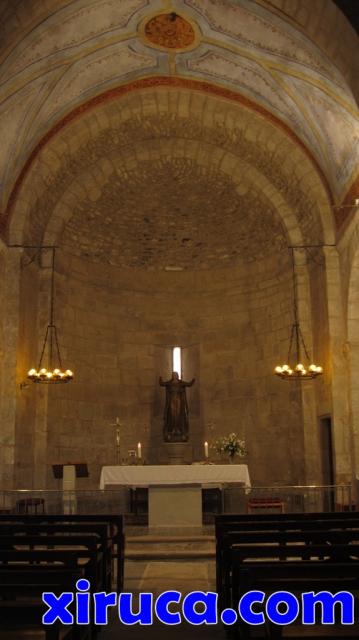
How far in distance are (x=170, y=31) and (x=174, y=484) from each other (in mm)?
9448

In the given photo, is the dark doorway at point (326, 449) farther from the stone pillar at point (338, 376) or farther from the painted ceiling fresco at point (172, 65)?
the painted ceiling fresco at point (172, 65)

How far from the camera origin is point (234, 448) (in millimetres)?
14820

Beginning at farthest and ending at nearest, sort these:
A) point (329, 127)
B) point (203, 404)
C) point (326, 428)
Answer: point (203, 404), point (326, 428), point (329, 127)

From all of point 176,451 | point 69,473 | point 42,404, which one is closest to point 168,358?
point 176,451

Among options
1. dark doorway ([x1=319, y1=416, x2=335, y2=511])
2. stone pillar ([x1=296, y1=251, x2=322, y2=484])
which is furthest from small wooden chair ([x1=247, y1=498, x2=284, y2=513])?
dark doorway ([x1=319, y1=416, x2=335, y2=511])

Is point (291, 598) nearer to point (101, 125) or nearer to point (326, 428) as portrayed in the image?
point (326, 428)

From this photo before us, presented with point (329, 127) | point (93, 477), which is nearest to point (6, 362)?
point (93, 477)

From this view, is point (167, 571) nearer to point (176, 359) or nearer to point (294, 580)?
point (294, 580)

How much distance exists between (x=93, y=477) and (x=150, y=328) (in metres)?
4.53

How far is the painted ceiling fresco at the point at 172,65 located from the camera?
12680mm

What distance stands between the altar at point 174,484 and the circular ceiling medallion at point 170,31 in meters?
9.07

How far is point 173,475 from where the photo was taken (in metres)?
12.6

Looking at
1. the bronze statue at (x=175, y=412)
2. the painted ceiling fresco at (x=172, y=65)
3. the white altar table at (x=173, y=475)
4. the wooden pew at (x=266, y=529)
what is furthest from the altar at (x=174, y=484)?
the painted ceiling fresco at (x=172, y=65)

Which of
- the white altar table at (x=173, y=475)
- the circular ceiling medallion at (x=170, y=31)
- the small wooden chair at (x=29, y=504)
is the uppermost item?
the circular ceiling medallion at (x=170, y=31)
